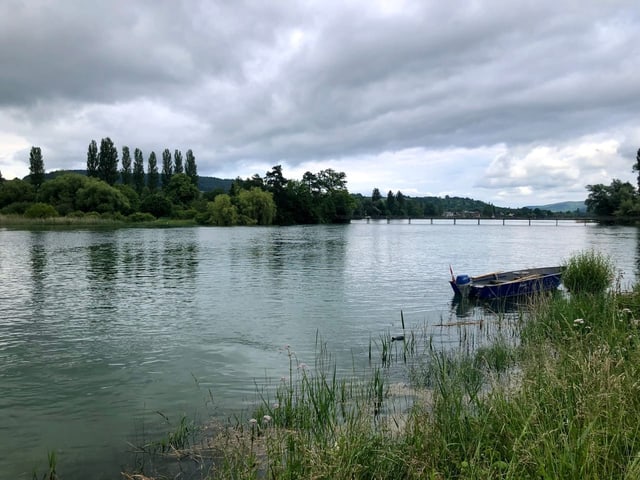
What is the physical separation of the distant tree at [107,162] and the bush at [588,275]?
14902cm

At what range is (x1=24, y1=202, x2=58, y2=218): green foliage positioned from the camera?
368 feet

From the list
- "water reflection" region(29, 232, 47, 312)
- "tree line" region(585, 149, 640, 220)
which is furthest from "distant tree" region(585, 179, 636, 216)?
"water reflection" region(29, 232, 47, 312)

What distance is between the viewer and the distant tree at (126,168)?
16012cm

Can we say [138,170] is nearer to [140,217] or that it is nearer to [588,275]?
[140,217]

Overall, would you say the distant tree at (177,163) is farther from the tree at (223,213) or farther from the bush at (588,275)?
the bush at (588,275)

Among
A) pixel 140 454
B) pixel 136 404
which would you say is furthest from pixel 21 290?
pixel 140 454

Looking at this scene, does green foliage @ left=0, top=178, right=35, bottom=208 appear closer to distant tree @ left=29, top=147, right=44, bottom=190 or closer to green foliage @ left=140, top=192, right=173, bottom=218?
distant tree @ left=29, top=147, right=44, bottom=190

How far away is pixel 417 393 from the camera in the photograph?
32.4ft

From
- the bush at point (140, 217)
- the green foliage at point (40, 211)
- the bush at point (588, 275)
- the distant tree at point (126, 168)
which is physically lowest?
the bush at point (588, 275)

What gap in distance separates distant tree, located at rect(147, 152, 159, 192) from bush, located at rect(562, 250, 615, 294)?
6180 inches

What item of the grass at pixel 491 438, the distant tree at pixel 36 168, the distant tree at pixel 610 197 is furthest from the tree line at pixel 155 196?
the grass at pixel 491 438

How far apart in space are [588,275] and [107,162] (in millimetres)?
150713

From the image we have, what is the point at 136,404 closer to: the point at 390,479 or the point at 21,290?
the point at 390,479

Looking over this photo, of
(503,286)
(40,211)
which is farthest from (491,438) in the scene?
(40,211)
